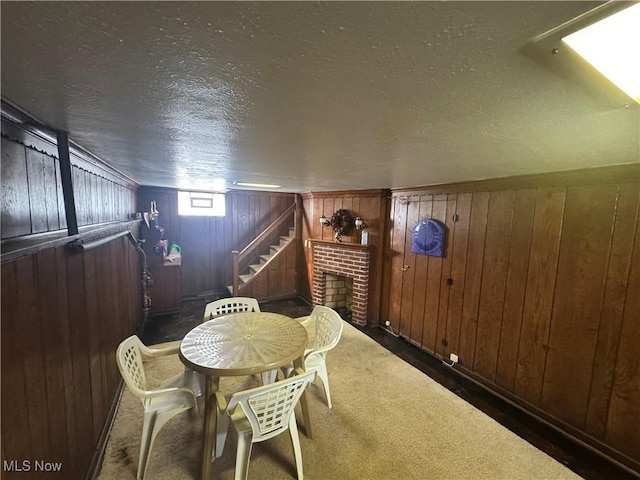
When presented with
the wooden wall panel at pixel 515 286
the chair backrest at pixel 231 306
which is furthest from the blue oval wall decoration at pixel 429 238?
the chair backrest at pixel 231 306

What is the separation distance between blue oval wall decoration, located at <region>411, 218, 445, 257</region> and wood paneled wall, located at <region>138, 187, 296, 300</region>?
120 inches

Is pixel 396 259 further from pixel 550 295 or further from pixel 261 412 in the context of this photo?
pixel 261 412

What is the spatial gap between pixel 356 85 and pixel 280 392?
1.63 m

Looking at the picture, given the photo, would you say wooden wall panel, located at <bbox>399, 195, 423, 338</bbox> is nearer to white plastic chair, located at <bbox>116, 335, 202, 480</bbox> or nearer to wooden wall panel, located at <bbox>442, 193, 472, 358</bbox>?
wooden wall panel, located at <bbox>442, 193, 472, 358</bbox>

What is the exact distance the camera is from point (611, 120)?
105 centimetres

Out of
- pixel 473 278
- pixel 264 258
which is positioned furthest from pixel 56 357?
pixel 264 258

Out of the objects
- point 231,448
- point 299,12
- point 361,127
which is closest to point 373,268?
point 231,448

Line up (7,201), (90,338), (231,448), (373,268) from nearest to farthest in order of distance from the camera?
(7,201)
(90,338)
(231,448)
(373,268)

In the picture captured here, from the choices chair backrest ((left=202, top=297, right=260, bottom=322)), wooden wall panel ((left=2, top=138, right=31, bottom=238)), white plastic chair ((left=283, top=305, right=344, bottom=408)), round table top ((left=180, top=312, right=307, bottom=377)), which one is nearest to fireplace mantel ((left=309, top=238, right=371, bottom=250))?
white plastic chair ((left=283, top=305, right=344, bottom=408))

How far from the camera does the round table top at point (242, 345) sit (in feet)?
5.84

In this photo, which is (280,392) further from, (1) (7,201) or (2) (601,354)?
(2) (601,354)

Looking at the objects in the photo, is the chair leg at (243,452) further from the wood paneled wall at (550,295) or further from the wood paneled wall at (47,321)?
the wood paneled wall at (550,295)

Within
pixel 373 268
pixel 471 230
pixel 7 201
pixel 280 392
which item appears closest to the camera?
pixel 7 201

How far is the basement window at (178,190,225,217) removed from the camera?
5465 millimetres
